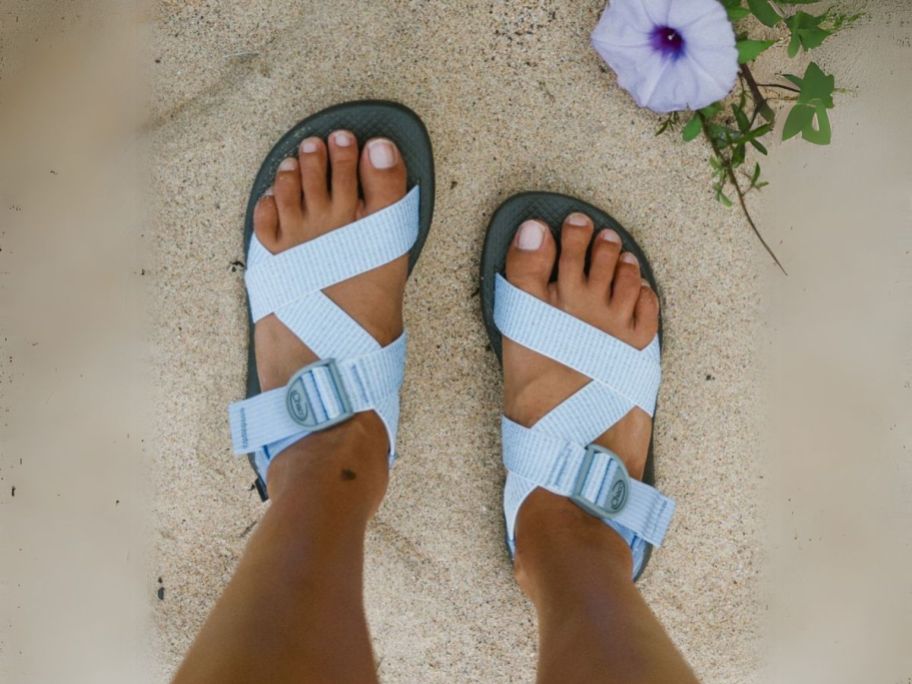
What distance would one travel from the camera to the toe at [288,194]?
94cm

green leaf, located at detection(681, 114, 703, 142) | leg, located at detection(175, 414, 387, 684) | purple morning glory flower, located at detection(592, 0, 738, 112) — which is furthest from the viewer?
green leaf, located at detection(681, 114, 703, 142)

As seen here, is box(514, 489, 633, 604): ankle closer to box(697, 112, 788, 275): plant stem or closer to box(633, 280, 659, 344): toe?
box(633, 280, 659, 344): toe

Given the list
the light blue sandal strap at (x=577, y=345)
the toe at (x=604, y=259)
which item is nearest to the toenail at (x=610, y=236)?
the toe at (x=604, y=259)

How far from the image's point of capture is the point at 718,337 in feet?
3.25

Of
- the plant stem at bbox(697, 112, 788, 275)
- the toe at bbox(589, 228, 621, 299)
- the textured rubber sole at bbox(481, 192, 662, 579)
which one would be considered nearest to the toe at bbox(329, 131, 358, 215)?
the textured rubber sole at bbox(481, 192, 662, 579)

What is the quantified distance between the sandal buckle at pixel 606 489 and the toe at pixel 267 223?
483 mm

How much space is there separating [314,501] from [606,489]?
0.36m

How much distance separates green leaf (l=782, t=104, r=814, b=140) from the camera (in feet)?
2.59

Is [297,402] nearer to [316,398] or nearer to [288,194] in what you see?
[316,398]

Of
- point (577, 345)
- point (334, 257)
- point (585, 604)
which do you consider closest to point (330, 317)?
point (334, 257)

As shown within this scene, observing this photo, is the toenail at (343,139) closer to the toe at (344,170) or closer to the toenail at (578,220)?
the toe at (344,170)

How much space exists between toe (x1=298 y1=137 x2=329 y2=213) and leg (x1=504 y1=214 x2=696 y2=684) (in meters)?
0.26

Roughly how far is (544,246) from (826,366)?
42 cm

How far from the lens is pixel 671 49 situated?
0.78 metres
